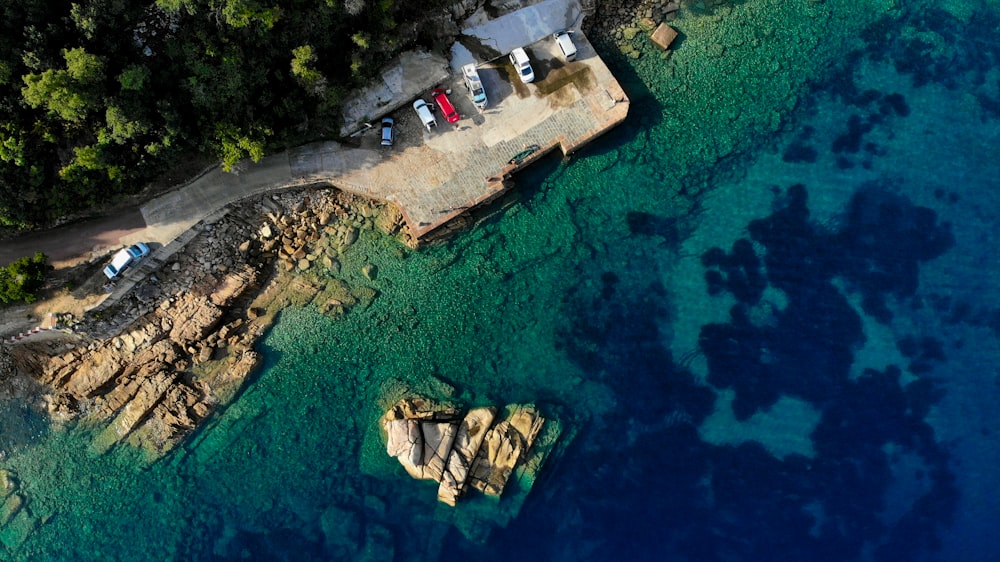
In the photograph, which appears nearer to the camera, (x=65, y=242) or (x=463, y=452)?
(x=65, y=242)

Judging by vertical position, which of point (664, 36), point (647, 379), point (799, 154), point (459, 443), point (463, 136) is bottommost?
point (647, 379)

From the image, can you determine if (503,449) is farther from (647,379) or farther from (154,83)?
(154,83)

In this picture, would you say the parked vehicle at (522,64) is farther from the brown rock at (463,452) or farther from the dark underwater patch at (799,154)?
the brown rock at (463,452)

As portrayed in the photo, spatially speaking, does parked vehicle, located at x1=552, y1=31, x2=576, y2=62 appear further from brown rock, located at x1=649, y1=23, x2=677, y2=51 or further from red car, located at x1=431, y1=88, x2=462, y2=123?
red car, located at x1=431, y1=88, x2=462, y2=123

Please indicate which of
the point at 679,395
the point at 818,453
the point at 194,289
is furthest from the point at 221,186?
the point at 818,453

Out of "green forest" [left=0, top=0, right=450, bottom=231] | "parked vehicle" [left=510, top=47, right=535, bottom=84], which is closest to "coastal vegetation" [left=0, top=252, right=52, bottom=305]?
"green forest" [left=0, top=0, right=450, bottom=231]

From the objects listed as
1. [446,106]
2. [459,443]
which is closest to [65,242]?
[446,106]

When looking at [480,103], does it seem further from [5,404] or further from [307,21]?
[5,404]
